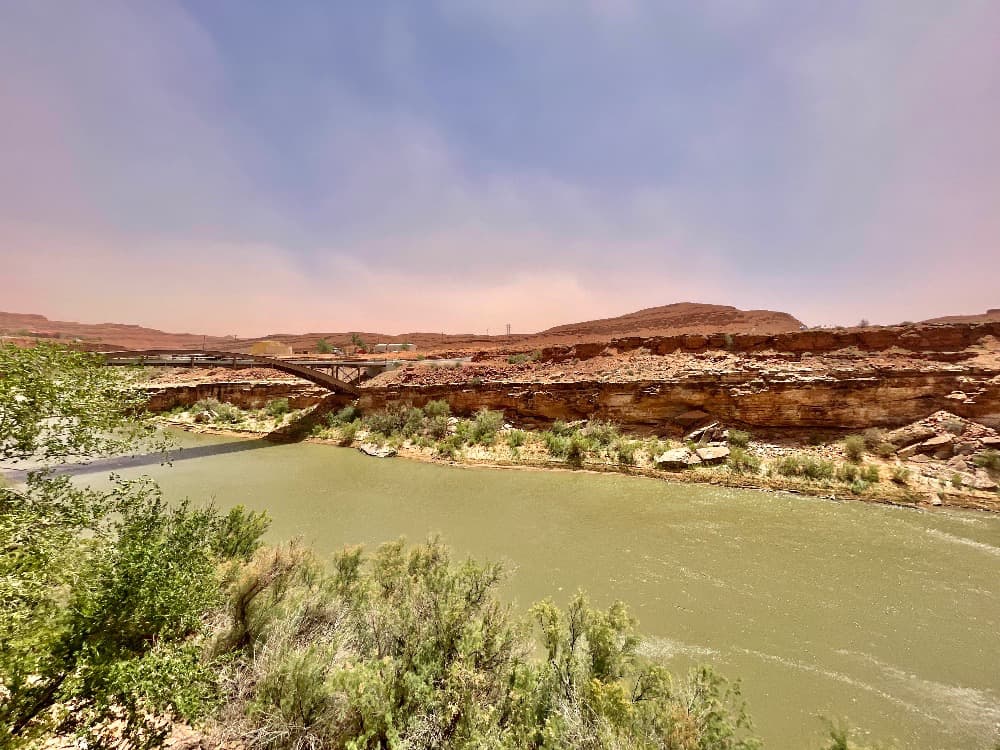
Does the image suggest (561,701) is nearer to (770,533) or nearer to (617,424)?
(770,533)

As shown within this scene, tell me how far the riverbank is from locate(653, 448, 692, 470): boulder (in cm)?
4

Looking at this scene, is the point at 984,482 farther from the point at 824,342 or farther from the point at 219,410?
the point at 219,410

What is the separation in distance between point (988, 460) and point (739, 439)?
6744 mm

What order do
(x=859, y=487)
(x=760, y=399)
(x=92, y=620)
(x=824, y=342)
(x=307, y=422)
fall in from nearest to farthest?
1. (x=92, y=620)
2. (x=859, y=487)
3. (x=760, y=399)
4. (x=824, y=342)
5. (x=307, y=422)

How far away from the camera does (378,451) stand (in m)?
17.3

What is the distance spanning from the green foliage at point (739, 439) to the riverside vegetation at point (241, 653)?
12545mm

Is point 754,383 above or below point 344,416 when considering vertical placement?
above

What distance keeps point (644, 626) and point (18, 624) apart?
280 inches

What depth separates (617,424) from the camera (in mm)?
17641

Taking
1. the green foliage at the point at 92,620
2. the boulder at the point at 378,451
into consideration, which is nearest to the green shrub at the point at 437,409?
the boulder at the point at 378,451

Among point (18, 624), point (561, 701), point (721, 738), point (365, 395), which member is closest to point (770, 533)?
point (721, 738)

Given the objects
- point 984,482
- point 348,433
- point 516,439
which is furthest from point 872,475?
point 348,433

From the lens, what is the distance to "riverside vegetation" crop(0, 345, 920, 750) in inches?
110

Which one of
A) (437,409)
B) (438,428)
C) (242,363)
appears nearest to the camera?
(438,428)
